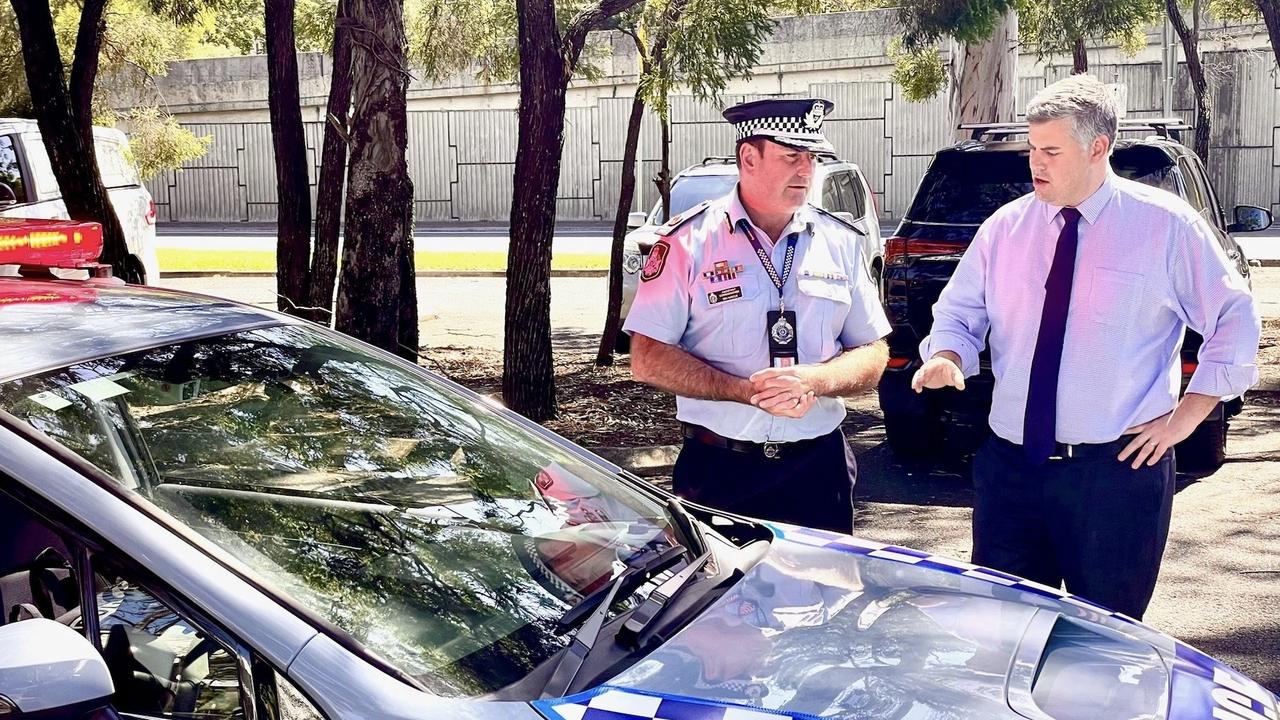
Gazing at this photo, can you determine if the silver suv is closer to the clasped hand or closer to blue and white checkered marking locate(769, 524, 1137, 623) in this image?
the clasped hand

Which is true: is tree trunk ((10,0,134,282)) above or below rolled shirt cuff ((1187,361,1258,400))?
above

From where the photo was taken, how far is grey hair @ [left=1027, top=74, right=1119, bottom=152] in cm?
346

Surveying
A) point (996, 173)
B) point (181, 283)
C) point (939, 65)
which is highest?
point (939, 65)

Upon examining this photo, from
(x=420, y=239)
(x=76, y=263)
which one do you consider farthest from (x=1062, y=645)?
(x=420, y=239)

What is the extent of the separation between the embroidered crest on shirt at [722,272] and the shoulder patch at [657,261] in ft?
0.43

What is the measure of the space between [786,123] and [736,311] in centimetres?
53

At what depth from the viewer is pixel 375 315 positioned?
8.03 meters

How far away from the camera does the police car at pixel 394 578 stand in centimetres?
211

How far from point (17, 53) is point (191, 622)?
19.9 meters

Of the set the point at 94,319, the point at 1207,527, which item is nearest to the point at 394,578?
the point at 94,319

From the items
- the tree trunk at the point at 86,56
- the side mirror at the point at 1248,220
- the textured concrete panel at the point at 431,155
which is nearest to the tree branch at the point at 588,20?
the side mirror at the point at 1248,220

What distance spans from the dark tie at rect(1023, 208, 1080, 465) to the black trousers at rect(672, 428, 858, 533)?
55cm

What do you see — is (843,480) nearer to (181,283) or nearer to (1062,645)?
(1062,645)

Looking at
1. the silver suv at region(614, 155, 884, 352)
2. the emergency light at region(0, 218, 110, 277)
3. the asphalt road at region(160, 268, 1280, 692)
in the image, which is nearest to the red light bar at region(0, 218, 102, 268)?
the emergency light at region(0, 218, 110, 277)
